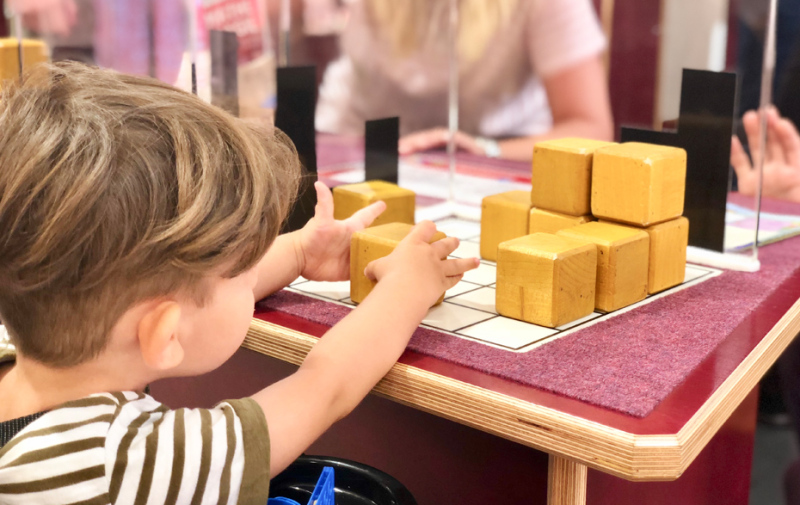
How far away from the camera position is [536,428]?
0.62m

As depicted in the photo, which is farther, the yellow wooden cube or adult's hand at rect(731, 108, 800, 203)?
the yellow wooden cube

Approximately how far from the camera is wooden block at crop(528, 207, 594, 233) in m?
0.89

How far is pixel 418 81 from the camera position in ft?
4.35

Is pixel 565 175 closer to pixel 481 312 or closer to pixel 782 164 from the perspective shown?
pixel 481 312

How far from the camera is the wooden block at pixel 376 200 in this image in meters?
1.02

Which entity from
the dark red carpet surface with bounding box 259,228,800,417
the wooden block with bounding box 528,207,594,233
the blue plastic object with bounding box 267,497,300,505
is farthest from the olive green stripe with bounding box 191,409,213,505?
the wooden block with bounding box 528,207,594,233

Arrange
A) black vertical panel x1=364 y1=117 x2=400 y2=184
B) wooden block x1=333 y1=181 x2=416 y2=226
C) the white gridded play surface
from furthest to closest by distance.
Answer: black vertical panel x1=364 y1=117 x2=400 y2=184 < wooden block x1=333 y1=181 x2=416 y2=226 < the white gridded play surface

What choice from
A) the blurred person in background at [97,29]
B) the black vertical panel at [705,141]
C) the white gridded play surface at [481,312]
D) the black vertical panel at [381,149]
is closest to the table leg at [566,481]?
the white gridded play surface at [481,312]

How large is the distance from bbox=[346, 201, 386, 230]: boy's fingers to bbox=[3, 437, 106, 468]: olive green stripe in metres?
0.43

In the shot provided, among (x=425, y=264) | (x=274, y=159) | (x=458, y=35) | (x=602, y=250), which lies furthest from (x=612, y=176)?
(x=458, y=35)

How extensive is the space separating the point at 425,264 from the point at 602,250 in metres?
0.17

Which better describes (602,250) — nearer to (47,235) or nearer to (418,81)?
(47,235)

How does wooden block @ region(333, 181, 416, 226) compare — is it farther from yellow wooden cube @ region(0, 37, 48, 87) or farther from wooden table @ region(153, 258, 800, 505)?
yellow wooden cube @ region(0, 37, 48, 87)

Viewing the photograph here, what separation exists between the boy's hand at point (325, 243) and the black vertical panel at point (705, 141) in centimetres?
35
